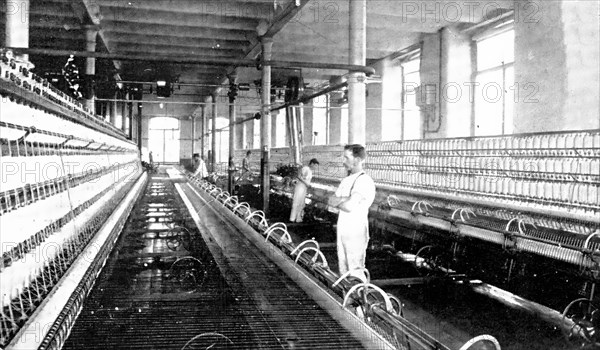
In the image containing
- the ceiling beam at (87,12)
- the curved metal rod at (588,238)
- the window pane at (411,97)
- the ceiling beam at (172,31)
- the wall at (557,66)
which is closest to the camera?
the curved metal rod at (588,238)

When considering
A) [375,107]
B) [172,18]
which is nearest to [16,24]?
[172,18]

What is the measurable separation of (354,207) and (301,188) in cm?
505

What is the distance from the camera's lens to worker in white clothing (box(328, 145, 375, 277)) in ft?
15.7

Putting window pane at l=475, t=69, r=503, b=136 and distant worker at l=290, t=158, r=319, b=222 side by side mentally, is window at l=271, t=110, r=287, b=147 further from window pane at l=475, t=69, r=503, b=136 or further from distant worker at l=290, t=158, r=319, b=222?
distant worker at l=290, t=158, r=319, b=222

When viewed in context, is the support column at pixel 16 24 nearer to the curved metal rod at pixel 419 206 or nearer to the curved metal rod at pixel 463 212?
the curved metal rod at pixel 419 206

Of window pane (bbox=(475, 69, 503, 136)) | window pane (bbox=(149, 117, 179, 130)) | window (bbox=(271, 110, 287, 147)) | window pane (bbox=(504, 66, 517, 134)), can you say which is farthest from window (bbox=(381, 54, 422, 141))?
window pane (bbox=(149, 117, 179, 130))

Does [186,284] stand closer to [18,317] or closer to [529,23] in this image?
[18,317]

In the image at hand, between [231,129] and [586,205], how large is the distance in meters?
13.0

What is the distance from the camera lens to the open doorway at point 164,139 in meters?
32.8

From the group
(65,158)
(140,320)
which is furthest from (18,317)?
(65,158)

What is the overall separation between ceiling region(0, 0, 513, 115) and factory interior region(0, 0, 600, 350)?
0.22ft

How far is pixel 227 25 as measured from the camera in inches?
481

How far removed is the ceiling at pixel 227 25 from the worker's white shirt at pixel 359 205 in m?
5.03

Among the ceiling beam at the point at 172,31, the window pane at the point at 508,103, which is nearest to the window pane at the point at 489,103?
the window pane at the point at 508,103
